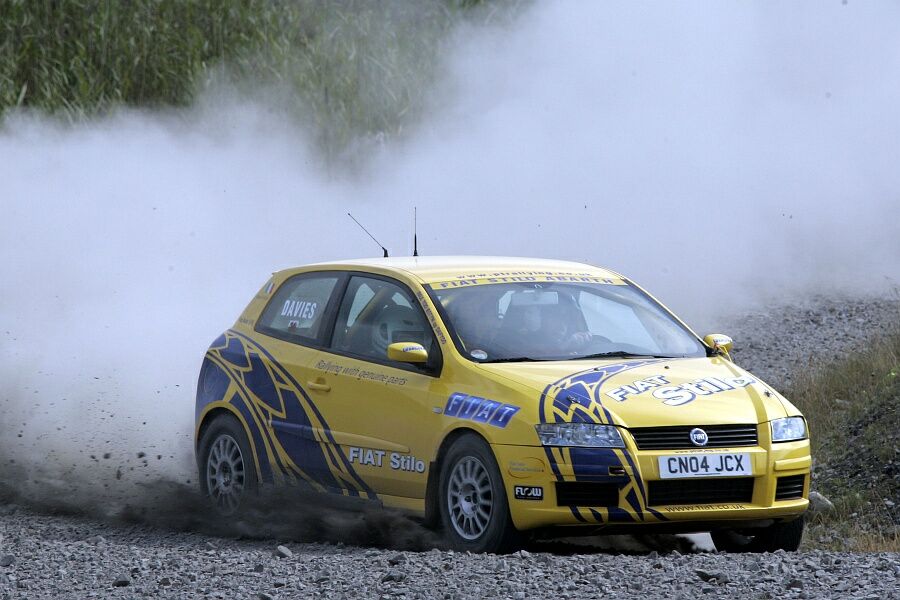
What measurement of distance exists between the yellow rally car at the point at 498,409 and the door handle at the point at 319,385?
0.5 inches

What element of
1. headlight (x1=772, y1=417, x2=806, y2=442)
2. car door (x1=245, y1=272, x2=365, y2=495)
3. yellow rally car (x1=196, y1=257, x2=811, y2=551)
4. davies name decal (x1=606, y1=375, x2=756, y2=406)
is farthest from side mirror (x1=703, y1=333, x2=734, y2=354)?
car door (x1=245, y1=272, x2=365, y2=495)

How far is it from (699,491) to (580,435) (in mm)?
591

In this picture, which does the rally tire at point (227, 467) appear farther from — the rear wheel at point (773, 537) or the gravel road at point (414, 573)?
the rear wheel at point (773, 537)

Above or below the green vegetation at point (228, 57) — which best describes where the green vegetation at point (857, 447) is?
below

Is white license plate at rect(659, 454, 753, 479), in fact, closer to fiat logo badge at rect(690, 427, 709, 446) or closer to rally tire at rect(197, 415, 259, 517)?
fiat logo badge at rect(690, 427, 709, 446)

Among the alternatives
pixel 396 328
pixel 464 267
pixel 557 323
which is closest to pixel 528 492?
pixel 557 323

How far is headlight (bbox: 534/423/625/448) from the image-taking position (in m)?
7.14

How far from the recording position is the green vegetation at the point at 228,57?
1834cm

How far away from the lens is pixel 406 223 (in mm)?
18094

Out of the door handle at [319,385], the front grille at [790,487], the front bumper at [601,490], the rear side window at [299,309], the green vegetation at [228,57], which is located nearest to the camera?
the front bumper at [601,490]

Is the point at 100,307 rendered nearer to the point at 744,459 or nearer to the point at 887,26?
the point at 744,459

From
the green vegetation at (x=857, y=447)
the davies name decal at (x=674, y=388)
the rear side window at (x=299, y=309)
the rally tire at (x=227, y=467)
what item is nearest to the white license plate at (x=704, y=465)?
the davies name decal at (x=674, y=388)

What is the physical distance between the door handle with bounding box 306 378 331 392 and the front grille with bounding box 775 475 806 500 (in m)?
2.37

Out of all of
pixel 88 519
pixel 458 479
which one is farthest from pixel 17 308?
pixel 458 479
